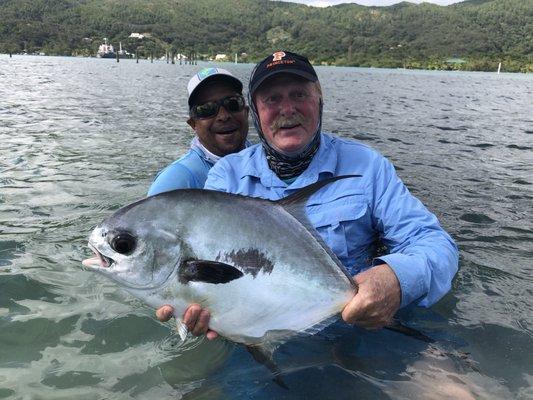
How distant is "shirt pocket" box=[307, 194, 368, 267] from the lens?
12.7 ft

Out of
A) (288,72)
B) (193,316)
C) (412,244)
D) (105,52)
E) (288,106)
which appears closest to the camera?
(193,316)

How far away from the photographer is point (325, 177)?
3992mm

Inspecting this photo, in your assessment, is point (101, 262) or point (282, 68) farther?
point (282, 68)

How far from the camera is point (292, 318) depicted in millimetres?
2912

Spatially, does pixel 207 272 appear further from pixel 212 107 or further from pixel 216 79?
pixel 216 79

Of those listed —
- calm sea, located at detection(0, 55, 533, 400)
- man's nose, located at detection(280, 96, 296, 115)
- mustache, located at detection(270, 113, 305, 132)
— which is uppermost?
man's nose, located at detection(280, 96, 296, 115)

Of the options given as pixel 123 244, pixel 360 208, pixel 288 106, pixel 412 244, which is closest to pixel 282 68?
pixel 288 106

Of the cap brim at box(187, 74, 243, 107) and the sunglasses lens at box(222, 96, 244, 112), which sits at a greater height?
the cap brim at box(187, 74, 243, 107)

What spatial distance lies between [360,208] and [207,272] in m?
1.59

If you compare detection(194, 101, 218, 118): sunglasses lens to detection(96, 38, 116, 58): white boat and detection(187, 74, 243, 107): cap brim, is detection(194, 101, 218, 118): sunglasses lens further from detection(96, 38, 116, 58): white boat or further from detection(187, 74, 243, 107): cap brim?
detection(96, 38, 116, 58): white boat

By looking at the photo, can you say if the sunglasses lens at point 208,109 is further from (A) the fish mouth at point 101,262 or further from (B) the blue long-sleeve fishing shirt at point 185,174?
(A) the fish mouth at point 101,262

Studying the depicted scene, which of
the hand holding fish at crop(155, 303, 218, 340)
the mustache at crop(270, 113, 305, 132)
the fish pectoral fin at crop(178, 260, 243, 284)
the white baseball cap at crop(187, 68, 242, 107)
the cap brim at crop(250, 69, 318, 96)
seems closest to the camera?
the fish pectoral fin at crop(178, 260, 243, 284)

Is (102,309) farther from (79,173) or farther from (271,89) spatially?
(79,173)

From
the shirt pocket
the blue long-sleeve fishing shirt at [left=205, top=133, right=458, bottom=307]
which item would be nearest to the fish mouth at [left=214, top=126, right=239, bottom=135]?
the blue long-sleeve fishing shirt at [left=205, top=133, right=458, bottom=307]
